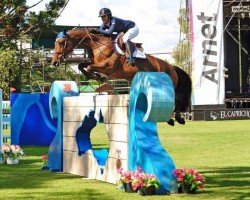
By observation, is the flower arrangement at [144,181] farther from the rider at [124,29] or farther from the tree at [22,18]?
the rider at [124,29]

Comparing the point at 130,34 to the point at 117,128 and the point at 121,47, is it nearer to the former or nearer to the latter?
the point at 121,47

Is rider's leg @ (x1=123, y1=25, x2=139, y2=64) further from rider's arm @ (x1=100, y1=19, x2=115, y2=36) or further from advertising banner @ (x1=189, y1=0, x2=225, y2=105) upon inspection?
advertising banner @ (x1=189, y1=0, x2=225, y2=105)

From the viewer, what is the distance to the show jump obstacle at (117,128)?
1005 cm

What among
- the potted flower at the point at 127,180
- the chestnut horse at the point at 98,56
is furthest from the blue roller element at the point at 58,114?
the potted flower at the point at 127,180

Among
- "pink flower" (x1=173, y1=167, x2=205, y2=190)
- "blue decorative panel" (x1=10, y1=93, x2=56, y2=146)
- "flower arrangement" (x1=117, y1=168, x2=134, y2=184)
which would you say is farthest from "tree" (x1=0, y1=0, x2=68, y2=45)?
"blue decorative panel" (x1=10, y1=93, x2=56, y2=146)

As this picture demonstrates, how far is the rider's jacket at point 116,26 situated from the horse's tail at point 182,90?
216 centimetres

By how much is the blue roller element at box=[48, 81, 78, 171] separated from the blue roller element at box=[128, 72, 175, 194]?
3.53 metres

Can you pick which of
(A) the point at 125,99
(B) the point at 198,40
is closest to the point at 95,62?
(A) the point at 125,99

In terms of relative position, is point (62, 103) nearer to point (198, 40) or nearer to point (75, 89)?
point (75, 89)

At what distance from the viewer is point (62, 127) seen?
14125 millimetres

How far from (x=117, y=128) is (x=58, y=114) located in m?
3.30

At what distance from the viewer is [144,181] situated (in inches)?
385

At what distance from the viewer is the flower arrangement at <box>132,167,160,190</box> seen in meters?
9.77

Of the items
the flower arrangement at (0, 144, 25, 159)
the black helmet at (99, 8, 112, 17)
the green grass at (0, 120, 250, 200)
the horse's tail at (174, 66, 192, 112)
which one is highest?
the black helmet at (99, 8, 112, 17)
